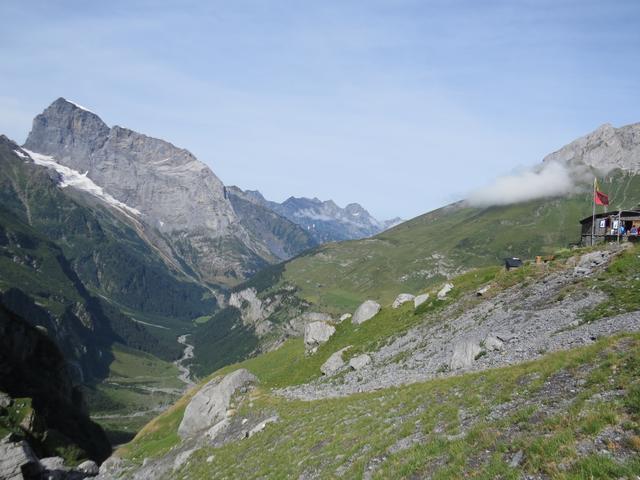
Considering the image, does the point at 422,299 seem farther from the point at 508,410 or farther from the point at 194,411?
the point at 508,410

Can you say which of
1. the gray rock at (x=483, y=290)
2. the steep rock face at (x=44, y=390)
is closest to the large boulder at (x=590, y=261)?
the gray rock at (x=483, y=290)

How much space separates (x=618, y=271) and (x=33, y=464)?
214 ft

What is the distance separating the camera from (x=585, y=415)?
1825 centimetres

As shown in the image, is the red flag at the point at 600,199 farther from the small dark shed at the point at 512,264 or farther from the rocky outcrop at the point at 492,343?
the rocky outcrop at the point at 492,343

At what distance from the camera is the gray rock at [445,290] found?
59013mm

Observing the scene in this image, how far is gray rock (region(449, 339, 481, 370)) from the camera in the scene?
37.2m

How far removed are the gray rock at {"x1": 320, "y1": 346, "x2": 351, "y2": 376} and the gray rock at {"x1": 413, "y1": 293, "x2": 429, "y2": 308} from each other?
11.9m

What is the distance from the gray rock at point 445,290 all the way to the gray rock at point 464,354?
2003 cm

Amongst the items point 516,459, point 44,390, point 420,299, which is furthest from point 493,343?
point 44,390

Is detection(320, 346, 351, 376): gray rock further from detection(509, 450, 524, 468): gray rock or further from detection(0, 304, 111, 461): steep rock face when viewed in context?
detection(0, 304, 111, 461): steep rock face

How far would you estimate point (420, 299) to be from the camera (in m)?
60.8

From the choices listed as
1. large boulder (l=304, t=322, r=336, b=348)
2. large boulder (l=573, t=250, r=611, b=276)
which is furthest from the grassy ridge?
large boulder (l=304, t=322, r=336, b=348)

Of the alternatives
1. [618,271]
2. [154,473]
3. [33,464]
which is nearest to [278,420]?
[154,473]

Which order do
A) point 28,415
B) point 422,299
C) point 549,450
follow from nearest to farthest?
1. point 549,450
2. point 422,299
3. point 28,415
